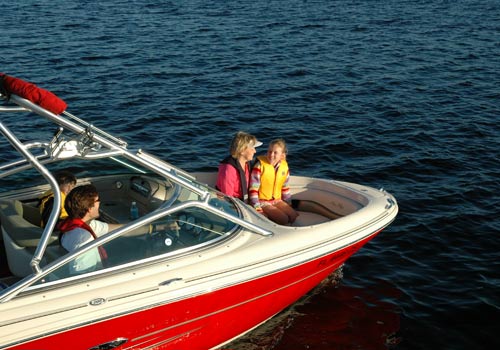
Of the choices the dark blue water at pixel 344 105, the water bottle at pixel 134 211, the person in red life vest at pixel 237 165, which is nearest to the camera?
the water bottle at pixel 134 211

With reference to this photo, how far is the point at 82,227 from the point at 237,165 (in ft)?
7.40

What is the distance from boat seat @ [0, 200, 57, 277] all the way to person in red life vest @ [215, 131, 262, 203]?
2.05m

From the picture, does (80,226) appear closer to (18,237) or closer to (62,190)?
(18,237)

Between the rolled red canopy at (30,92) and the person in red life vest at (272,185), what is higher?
the rolled red canopy at (30,92)

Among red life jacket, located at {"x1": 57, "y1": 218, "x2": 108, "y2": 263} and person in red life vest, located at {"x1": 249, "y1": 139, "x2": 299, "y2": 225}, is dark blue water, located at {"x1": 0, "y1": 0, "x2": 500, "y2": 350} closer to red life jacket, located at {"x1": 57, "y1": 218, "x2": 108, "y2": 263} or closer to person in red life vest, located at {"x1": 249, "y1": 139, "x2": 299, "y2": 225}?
person in red life vest, located at {"x1": 249, "y1": 139, "x2": 299, "y2": 225}

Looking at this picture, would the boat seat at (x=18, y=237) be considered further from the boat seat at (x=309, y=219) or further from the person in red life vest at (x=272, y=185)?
the boat seat at (x=309, y=219)

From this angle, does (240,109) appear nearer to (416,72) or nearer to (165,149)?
(165,149)

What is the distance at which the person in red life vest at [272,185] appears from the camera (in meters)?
7.79

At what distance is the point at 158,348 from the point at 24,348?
127cm

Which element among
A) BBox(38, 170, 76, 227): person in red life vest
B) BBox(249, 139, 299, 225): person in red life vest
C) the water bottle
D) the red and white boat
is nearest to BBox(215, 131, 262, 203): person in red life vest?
BBox(249, 139, 299, 225): person in red life vest

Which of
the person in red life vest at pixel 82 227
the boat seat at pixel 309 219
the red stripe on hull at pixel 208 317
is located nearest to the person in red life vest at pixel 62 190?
the person in red life vest at pixel 82 227

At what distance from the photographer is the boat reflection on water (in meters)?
7.29

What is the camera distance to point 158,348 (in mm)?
6188

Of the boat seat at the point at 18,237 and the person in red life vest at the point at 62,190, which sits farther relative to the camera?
the person in red life vest at the point at 62,190
